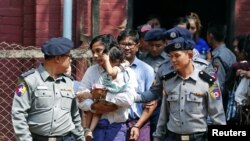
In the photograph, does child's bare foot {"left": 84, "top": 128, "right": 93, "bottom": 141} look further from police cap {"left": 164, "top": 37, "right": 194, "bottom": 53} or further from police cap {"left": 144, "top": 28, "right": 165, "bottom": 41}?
police cap {"left": 144, "top": 28, "right": 165, "bottom": 41}

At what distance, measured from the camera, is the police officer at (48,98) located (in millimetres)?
5668

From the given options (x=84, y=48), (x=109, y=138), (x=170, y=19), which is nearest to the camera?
(x=109, y=138)

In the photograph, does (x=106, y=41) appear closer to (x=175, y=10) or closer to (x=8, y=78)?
(x=8, y=78)

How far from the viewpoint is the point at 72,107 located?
6.01 meters

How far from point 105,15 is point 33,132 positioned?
2885 mm

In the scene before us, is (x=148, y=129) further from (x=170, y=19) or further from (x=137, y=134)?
(x=170, y=19)

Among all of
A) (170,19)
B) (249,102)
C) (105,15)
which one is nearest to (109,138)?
(249,102)

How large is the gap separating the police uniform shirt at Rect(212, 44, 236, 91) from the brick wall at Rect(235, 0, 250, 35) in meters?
0.99

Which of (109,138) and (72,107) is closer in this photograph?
(72,107)

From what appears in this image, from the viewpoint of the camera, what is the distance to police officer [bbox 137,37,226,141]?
595 centimetres

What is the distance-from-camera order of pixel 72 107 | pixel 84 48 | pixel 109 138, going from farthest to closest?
pixel 84 48
pixel 109 138
pixel 72 107

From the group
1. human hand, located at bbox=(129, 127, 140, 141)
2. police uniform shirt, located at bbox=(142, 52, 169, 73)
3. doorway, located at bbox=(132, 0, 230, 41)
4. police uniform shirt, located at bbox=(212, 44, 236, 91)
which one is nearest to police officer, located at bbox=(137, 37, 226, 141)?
human hand, located at bbox=(129, 127, 140, 141)

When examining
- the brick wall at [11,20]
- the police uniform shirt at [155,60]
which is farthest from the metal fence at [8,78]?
the police uniform shirt at [155,60]

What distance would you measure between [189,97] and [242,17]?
283cm
